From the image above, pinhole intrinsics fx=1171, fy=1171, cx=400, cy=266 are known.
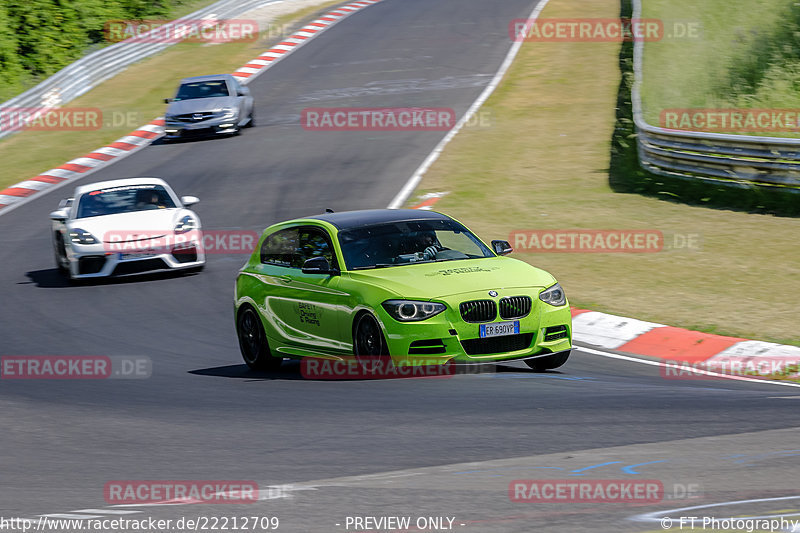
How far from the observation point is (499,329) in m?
9.79

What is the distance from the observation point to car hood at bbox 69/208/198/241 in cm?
1672

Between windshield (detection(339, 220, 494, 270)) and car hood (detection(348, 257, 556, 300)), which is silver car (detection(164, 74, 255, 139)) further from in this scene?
car hood (detection(348, 257, 556, 300))

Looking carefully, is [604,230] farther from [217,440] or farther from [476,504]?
[476,504]

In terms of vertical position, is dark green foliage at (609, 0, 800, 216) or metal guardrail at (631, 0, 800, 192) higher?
metal guardrail at (631, 0, 800, 192)

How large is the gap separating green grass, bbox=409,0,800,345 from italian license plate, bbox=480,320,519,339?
2959 mm

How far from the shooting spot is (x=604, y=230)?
18047 mm

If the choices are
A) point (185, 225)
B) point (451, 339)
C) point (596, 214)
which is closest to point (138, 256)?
point (185, 225)

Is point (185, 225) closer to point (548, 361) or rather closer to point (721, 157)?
point (548, 361)

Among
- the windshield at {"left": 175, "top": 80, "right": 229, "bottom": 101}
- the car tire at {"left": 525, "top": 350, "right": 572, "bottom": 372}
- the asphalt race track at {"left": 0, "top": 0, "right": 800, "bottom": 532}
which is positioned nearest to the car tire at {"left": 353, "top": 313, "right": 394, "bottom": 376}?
the asphalt race track at {"left": 0, "top": 0, "right": 800, "bottom": 532}

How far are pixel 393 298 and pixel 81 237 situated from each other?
8264 millimetres

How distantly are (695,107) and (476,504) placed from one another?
71.4 ft

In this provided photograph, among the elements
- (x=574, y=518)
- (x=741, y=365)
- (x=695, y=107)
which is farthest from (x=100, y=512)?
(x=695, y=107)

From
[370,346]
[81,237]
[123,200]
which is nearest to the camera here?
[370,346]

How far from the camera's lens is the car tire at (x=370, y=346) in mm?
9867
